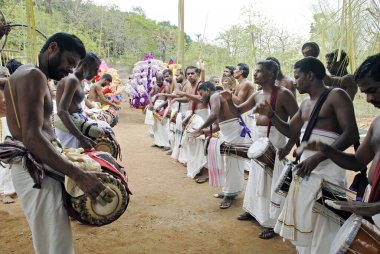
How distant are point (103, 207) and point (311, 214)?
1.56 m

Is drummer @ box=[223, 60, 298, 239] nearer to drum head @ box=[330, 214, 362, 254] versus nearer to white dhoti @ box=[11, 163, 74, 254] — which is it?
drum head @ box=[330, 214, 362, 254]

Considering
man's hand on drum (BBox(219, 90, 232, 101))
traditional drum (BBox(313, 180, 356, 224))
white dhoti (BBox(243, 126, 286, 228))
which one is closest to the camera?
traditional drum (BBox(313, 180, 356, 224))

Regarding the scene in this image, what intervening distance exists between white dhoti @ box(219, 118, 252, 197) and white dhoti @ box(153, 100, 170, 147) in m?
4.30

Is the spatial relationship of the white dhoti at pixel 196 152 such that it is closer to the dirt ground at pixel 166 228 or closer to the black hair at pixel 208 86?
the dirt ground at pixel 166 228

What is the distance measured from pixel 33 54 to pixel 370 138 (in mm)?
2241

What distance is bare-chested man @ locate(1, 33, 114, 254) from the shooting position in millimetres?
1919

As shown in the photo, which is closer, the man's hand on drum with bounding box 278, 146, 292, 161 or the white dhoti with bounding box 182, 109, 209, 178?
the man's hand on drum with bounding box 278, 146, 292, 161

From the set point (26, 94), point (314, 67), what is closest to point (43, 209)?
point (26, 94)

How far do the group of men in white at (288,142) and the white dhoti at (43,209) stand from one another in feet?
5.48

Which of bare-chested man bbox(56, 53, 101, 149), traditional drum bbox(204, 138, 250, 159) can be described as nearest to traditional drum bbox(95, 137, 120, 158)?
bare-chested man bbox(56, 53, 101, 149)

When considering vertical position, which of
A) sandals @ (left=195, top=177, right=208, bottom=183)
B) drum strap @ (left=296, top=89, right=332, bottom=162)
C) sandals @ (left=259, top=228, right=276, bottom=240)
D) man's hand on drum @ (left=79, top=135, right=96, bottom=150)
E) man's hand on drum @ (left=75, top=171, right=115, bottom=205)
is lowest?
sandals @ (left=195, top=177, right=208, bottom=183)

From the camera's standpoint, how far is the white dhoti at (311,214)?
8.14 feet

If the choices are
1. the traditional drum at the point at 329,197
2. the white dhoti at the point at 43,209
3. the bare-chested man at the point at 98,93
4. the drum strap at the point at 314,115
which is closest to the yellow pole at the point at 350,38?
the drum strap at the point at 314,115

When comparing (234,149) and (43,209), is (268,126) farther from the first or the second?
(43,209)
